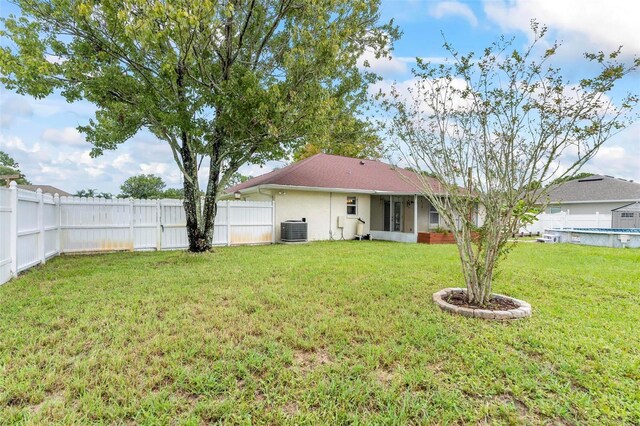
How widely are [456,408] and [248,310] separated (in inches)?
116

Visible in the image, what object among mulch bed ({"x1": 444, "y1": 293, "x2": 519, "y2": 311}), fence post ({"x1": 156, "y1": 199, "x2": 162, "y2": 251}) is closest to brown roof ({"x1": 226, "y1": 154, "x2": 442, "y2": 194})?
fence post ({"x1": 156, "y1": 199, "x2": 162, "y2": 251})

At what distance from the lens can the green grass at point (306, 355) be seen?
8.20 ft

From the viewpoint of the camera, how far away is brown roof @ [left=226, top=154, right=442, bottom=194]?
1498 centimetres

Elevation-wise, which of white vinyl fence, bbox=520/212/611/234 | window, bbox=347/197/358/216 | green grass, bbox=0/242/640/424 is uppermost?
window, bbox=347/197/358/216

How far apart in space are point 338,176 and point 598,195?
2110 cm

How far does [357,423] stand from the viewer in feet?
7.70

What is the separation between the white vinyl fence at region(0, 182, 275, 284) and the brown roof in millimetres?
2045

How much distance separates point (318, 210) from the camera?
50.3ft

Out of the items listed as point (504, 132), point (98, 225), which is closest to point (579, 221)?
point (504, 132)

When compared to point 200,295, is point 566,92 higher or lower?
higher

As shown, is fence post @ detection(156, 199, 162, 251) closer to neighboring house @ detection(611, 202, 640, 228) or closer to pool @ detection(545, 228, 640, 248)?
pool @ detection(545, 228, 640, 248)

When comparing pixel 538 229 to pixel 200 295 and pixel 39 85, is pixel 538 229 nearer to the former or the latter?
pixel 200 295

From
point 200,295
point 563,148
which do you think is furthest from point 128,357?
point 563,148

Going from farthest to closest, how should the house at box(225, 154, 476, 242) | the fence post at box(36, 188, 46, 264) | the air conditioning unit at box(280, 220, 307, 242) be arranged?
the house at box(225, 154, 476, 242) → the air conditioning unit at box(280, 220, 307, 242) → the fence post at box(36, 188, 46, 264)
